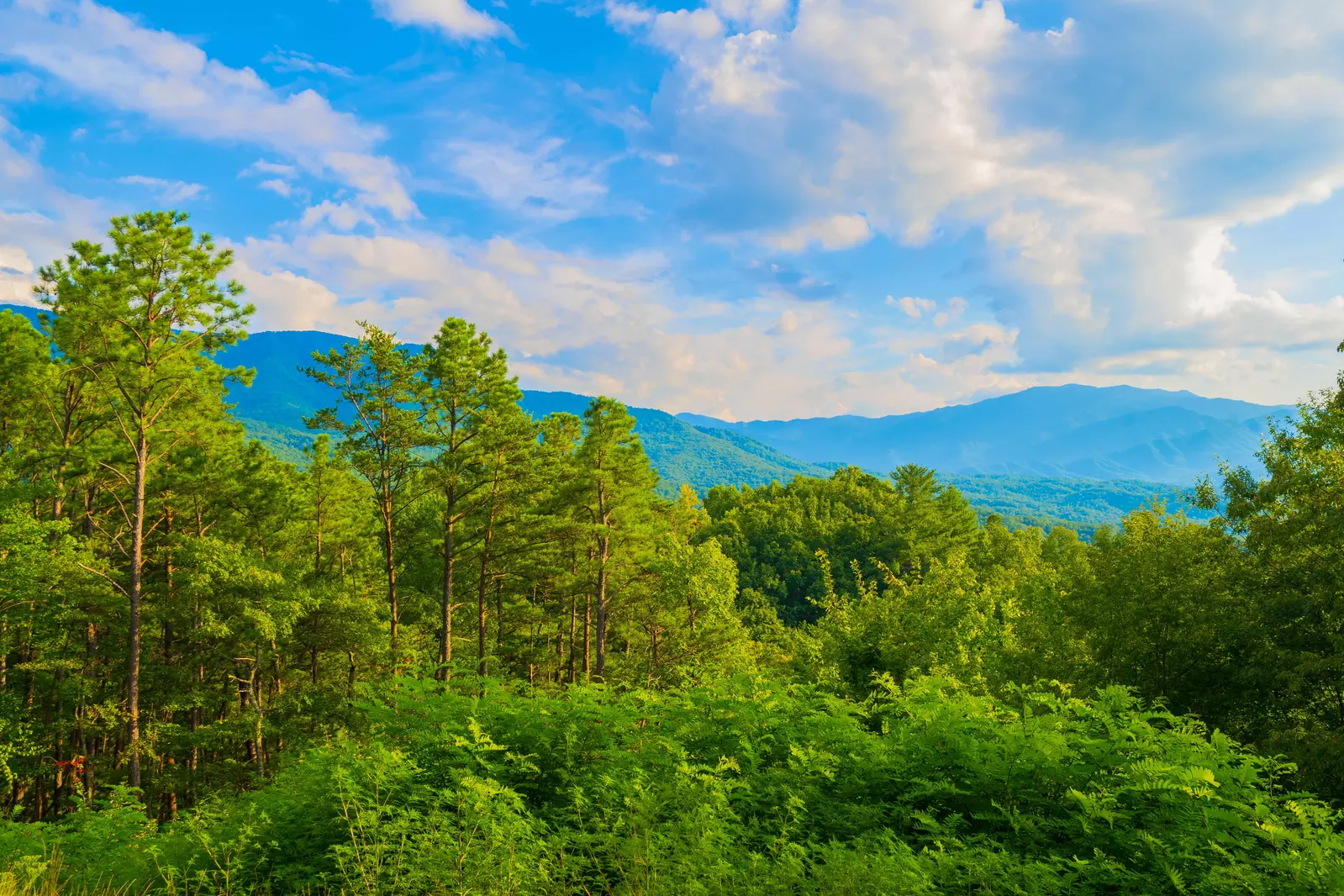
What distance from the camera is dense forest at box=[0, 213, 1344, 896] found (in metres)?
5.35

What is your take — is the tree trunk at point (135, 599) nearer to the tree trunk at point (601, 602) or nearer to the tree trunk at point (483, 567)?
the tree trunk at point (483, 567)

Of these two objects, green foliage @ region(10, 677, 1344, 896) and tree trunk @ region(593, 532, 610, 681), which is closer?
green foliage @ region(10, 677, 1344, 896)

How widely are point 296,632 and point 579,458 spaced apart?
11.7 m

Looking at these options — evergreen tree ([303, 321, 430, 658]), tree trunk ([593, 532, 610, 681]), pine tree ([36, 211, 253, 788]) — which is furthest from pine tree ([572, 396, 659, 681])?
pine tree ([36, 211, 253, 788])

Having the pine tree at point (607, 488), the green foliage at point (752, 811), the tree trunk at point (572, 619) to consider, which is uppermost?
the pine tree at point (607, 488)

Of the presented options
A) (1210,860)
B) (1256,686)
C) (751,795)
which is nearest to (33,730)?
(751,795)

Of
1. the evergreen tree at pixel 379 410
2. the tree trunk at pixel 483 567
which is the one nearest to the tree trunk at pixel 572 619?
the tree trunk at pixel 483 567

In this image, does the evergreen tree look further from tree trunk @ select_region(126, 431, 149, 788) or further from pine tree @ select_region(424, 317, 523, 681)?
tree trunk @ select_region(126, 431, 149, 788)

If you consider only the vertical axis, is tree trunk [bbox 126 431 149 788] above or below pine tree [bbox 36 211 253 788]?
below

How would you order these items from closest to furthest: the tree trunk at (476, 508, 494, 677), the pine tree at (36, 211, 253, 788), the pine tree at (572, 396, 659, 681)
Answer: the pine tree at (36, 211, 253, 788), the tree trunk at (476, 508, 494, 677), the pine tree at (572, 396, 659, 681)

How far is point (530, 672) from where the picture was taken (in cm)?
2866

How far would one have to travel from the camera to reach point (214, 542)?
56.2 feet

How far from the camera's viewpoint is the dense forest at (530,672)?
5.35 m

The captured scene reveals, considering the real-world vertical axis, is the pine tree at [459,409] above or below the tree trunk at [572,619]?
above
